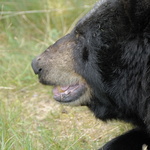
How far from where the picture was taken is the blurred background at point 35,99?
3498mm

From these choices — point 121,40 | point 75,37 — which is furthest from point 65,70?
point 121,40

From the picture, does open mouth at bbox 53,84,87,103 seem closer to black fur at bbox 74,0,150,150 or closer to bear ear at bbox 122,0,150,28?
black fur at bbox 74,0,150,150

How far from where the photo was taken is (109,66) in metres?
2.96

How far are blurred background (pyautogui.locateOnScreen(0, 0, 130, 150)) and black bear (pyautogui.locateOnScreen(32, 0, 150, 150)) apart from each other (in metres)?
0.38

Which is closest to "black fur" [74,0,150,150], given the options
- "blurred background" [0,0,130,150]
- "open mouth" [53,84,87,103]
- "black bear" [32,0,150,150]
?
"black bear" [32,0,150,150]

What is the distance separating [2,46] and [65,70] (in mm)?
2670

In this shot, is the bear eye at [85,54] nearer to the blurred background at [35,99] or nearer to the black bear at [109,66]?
the black bear at [109,66]

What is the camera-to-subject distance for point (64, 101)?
11.1 feet

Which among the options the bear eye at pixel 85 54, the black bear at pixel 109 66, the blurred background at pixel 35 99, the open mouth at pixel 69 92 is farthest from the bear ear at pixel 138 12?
the blurred background at pixel 35 99

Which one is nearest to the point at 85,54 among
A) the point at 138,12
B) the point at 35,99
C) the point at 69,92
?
the point at 69,92

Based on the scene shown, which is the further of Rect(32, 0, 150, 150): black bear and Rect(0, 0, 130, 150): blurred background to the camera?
Rect(0, 0, 130, 150): blurred background

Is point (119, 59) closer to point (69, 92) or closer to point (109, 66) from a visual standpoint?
point (109, 66)

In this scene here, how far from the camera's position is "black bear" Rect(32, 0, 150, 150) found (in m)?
2.81

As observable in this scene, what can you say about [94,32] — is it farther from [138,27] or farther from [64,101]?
[64,101]
